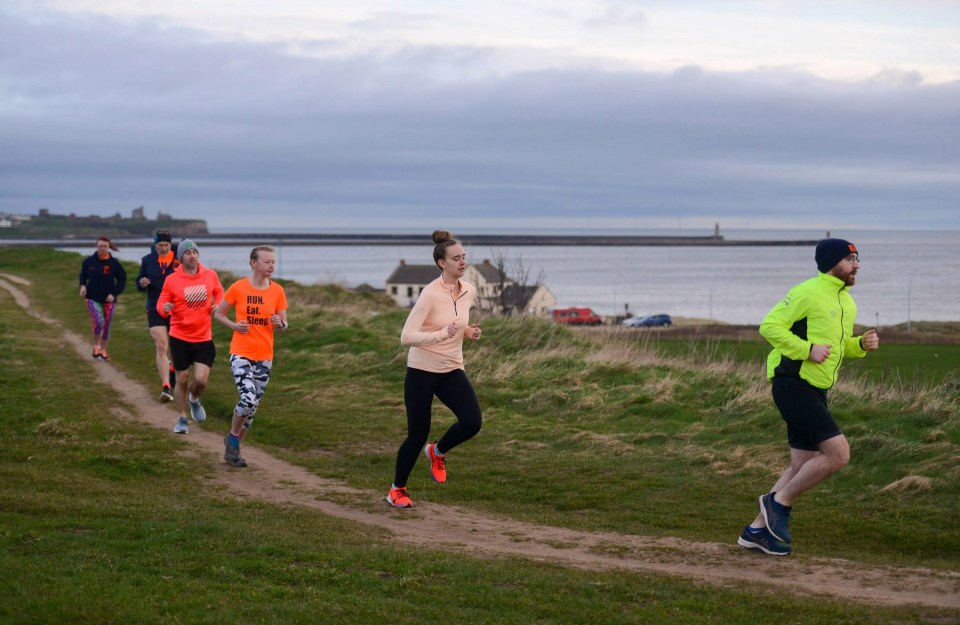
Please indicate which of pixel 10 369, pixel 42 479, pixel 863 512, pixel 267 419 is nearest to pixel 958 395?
pixel 863 512

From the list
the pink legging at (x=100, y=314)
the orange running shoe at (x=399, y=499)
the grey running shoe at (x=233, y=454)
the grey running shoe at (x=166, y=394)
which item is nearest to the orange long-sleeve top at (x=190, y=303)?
the grey running shoe at (x=233, y=454)

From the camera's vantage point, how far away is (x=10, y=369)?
16.3m

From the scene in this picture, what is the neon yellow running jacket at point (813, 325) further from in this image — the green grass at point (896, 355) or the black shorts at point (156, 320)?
the green grass at point (896, 355)

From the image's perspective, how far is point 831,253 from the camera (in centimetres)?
685

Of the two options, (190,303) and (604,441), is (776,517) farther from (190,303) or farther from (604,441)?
(190,303)

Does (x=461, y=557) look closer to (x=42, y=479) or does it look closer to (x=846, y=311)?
(x=846, y=311)

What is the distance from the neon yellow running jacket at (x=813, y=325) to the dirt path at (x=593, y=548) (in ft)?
4.15

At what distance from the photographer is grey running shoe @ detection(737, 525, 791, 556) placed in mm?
6953

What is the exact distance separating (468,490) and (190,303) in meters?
3.97

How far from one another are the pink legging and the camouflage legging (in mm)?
8005

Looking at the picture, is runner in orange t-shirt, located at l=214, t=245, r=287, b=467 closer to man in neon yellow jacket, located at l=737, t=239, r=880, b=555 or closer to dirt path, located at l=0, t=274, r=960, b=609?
dirt path, located at l=0, t=274, r=960, b=609

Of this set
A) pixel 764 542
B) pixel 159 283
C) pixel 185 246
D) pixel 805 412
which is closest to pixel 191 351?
pixel 185 246

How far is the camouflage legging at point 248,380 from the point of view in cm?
1004

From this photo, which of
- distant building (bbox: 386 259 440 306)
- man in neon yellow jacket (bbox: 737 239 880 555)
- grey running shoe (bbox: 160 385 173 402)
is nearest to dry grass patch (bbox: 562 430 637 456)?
man in neon yellow jacket (bbox: 737 239 880 555)
